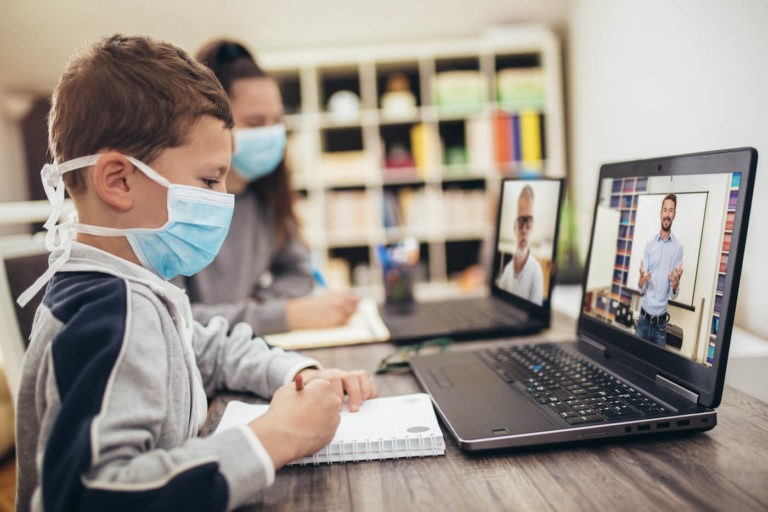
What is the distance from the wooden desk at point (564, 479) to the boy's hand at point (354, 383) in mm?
151

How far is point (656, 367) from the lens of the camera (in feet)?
2.39

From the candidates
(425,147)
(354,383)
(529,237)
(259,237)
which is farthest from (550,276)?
(425,147)

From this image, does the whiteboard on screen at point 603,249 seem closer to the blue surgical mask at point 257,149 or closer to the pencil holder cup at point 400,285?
the pencil holder cup at point 400,285

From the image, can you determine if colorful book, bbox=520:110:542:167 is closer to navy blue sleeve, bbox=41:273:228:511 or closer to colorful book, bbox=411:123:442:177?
colorful book, bbox=411:123:442:177

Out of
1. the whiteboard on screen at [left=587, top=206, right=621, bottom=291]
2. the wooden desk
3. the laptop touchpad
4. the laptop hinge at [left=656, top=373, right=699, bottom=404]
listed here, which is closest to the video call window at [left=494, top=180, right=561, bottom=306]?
the whiteboard on screen at [left=587, top=206, right=621, bottom=291]

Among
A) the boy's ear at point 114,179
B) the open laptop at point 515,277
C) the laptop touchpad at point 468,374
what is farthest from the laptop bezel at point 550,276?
the boy's ear at point 114,179

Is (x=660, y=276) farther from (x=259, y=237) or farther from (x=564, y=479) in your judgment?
(x=259, y=237)

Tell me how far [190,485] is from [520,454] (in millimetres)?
349

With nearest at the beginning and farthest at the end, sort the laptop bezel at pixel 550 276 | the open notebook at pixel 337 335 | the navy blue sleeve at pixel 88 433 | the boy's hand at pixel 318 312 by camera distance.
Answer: the navy blue sleeve at pixel 88 433 → the laptop bezel at pixel 550 276 → the open notebook at pixel 337 335 → the boy's hand at pixel 318 312

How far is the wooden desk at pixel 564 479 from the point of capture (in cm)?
52

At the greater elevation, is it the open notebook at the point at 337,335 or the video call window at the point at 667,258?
the video call window at the point at 667,258

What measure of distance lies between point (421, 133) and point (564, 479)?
2.96 metres

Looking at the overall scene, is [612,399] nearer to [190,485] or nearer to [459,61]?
[190,485]

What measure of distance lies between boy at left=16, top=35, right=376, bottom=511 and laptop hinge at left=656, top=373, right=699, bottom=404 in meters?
0.39
